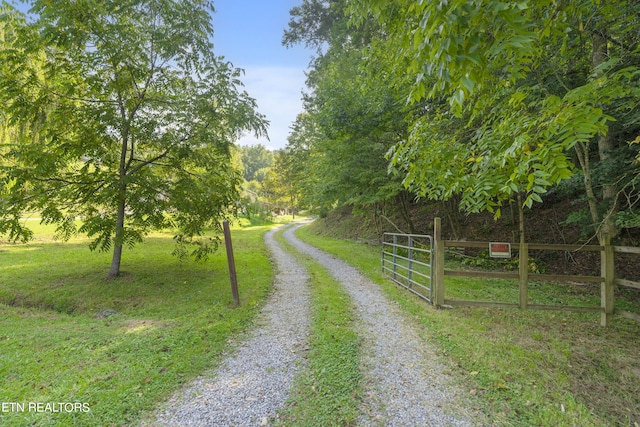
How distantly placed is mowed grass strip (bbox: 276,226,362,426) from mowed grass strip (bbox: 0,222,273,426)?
117cm

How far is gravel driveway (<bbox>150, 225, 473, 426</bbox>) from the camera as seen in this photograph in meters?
2.60

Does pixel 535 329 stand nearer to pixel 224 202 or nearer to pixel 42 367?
pixel 42 367

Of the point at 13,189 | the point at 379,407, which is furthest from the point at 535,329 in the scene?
the point at 13,189

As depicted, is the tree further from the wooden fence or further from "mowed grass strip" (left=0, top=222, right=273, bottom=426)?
the wooden fence

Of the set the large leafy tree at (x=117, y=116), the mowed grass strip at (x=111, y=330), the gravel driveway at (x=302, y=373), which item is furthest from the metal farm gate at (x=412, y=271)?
→ the large leafy tree at (x=117, y=116)

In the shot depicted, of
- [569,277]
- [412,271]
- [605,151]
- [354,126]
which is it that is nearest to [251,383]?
[412,271]

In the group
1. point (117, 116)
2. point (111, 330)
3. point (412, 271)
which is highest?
point (117, 116)

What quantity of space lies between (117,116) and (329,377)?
23.9 feet

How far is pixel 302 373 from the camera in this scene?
3.30 metres

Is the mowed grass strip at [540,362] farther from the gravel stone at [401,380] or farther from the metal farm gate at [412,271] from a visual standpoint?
the metal farm gate at [412,271]

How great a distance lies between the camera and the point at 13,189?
21.3 feet

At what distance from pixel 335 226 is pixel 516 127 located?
18919 mm

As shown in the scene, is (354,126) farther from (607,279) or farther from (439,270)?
(607,279)

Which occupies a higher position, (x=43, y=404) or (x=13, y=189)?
(x=13, y=189)
